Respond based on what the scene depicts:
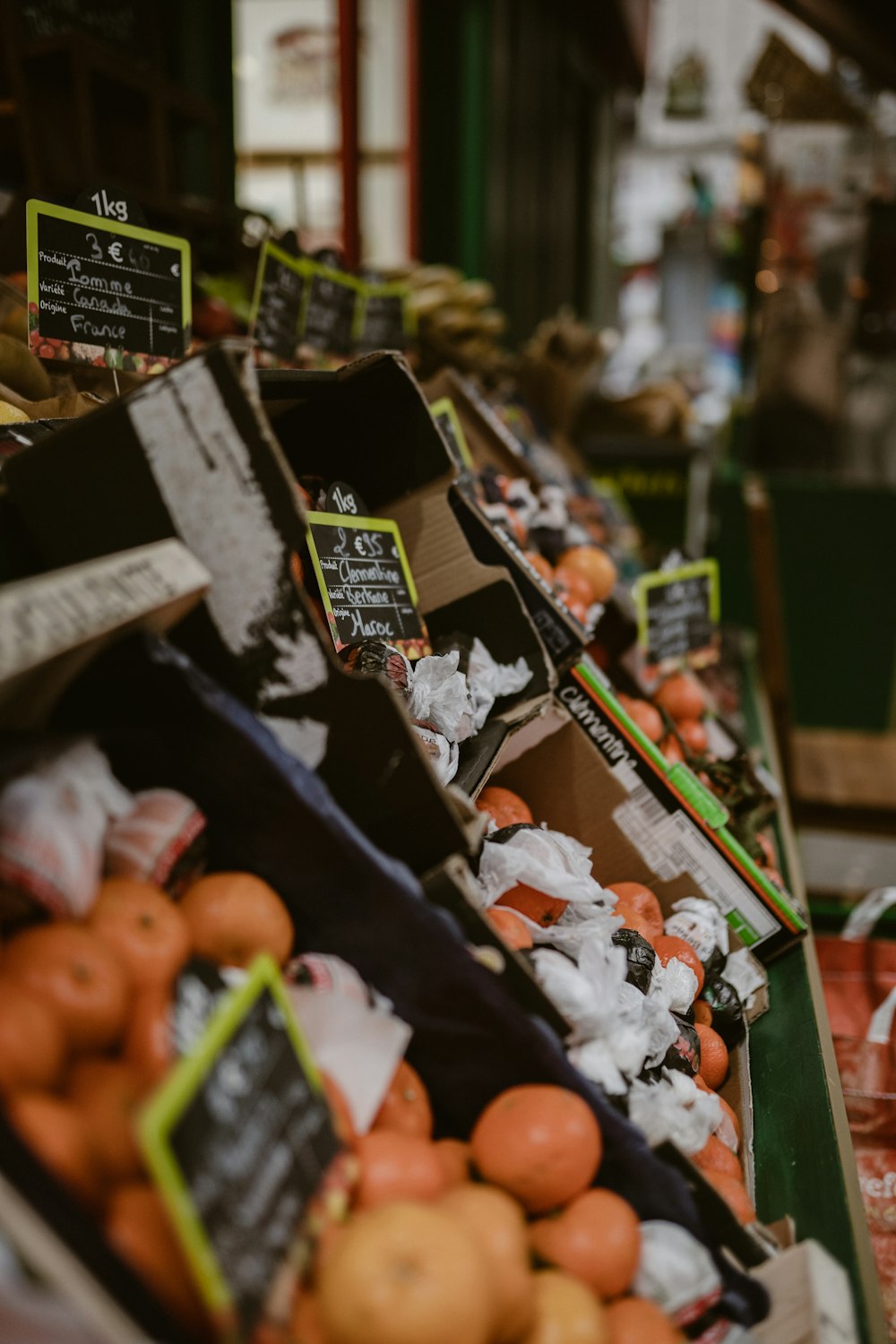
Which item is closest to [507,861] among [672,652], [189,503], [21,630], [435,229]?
[189,503]

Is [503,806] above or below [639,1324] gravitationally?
above

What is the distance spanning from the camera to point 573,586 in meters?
2.27

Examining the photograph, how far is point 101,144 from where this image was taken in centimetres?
302

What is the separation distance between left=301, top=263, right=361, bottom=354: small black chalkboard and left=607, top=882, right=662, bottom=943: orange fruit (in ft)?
5.36

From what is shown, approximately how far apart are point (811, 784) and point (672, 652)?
6.56ft

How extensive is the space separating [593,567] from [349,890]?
4.65ft

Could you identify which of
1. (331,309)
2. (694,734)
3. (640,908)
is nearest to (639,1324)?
(640,908)

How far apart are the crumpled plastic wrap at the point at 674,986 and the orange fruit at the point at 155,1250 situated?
813 mm

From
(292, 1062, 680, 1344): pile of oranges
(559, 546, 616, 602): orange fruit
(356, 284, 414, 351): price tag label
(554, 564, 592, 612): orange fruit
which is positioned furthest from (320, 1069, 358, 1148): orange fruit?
(356, 284, 414, 351): price tag label

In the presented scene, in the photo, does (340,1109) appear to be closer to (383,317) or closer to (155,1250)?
(155,1250)

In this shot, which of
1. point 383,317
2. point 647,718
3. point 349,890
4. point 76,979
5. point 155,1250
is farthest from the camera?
point 383,317

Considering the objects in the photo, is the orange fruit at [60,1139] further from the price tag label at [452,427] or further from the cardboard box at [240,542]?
the price tag label at [452,427]

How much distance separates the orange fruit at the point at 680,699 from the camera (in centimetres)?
248

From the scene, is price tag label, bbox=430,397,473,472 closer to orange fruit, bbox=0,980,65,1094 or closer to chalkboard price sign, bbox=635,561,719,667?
chalkboard price sign, bbox=635,561,719,667
